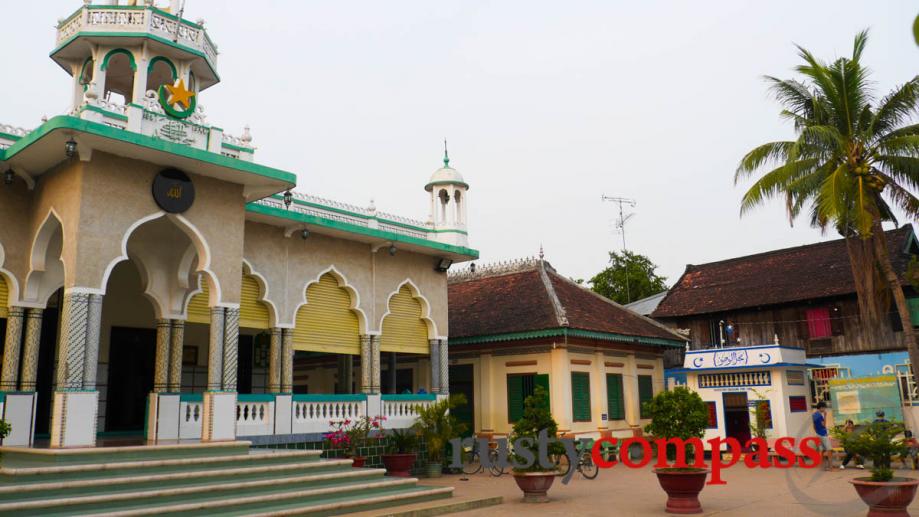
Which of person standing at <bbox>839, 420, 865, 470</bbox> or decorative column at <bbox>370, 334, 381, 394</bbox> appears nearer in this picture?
decorative column at <bbox>370, 334, 381, 394</bbox>

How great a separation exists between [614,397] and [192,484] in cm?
1253

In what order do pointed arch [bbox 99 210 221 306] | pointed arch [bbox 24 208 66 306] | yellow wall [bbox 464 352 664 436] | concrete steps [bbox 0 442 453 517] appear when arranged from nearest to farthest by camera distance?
concrete steps [bbox 0 442 453 517]
pointed arch [bbox 99 210 221 306]
pointed arch [bbox 24 208 66 306]
yellow wall [bbox 464 352 664 436]

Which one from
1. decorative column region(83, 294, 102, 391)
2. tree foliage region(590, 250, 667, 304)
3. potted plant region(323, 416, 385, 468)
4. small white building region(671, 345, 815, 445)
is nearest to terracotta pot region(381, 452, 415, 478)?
potted plant region(323, 416, 385, 468)

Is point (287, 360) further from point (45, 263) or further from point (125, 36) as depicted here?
point (125, 36)

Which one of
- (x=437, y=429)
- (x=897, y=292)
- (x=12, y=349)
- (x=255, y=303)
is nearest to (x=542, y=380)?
(x=437, y=429)

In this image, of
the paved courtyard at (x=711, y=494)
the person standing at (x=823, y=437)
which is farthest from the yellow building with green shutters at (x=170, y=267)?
the person standing at (x=823, y=437)

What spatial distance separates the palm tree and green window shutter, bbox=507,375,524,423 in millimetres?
6869

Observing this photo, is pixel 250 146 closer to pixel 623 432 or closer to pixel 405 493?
pixel 405 493

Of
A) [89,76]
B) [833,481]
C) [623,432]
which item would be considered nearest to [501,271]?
[623,432]

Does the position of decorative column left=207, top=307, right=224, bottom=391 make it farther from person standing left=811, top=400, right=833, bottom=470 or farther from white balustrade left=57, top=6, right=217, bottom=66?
person standing left=811, top=400, right=833, bottom=470

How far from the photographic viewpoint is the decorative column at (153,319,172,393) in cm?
1173

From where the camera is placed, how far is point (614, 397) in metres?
19.1

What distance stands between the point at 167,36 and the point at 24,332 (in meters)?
5.31

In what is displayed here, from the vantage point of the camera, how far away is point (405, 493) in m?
10.5
